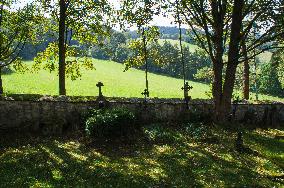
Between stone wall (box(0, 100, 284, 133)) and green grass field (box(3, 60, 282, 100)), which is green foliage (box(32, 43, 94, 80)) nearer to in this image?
stone wall (box(0, 100, 284, 133))

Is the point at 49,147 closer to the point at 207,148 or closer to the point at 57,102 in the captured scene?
the point at 57,102

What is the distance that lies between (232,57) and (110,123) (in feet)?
31.5

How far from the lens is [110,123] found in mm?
18531

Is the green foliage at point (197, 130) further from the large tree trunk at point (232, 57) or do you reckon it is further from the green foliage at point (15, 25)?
the green foliage at point (15, 25)

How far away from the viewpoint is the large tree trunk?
21.9 metres

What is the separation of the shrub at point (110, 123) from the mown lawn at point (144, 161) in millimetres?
515

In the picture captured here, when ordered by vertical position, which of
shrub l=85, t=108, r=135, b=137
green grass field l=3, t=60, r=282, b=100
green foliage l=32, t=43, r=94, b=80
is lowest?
shrub l=85, t=108, r=135, b=137

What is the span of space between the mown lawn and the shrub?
515mm

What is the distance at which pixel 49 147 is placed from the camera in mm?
17203

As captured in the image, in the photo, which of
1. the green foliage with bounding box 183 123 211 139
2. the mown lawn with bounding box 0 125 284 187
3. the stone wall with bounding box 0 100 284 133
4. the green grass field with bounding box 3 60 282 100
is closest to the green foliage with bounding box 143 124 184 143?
the mown lawn with bounding box 0 125 284 187

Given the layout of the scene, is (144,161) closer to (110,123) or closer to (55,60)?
(110,123)

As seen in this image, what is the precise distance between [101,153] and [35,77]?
59.9 metres

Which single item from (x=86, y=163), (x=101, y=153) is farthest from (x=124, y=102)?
(x=86, y=163)

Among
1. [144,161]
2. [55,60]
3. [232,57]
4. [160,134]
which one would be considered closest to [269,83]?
[55,60]
